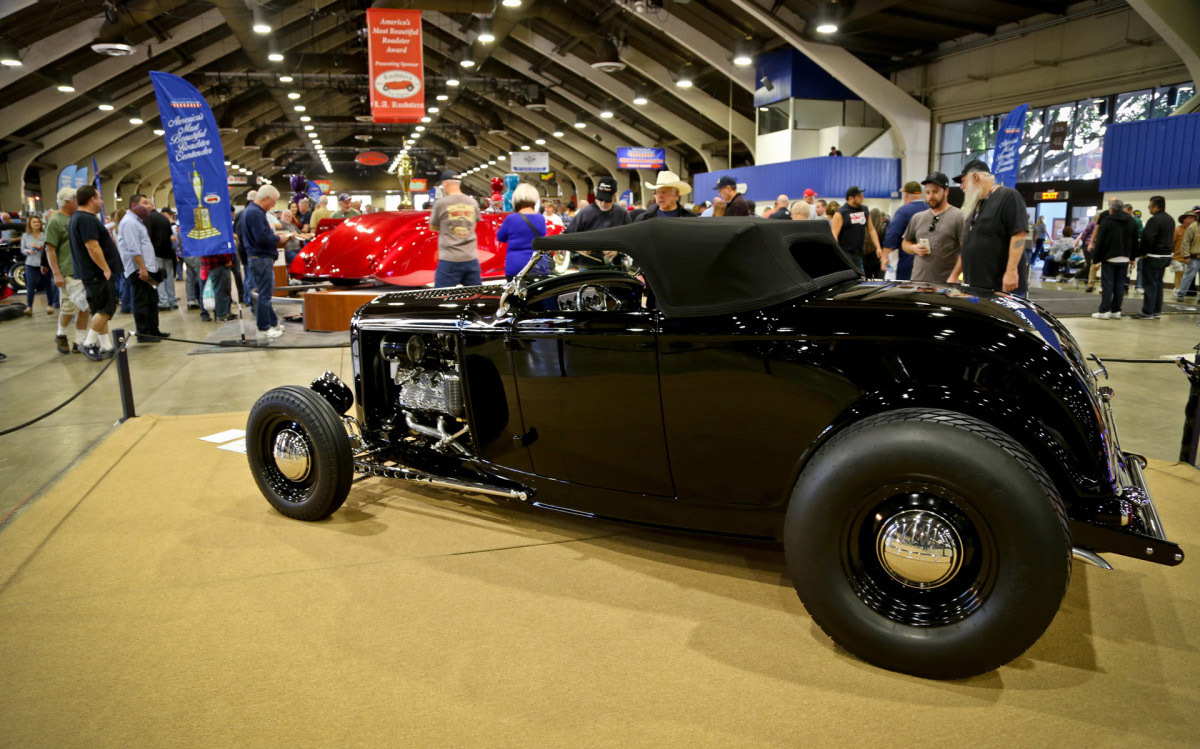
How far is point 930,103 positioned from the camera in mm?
19141

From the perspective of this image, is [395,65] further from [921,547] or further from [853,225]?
[921,547]

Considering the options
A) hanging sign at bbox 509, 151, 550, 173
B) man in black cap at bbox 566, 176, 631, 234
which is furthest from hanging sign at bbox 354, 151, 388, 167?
man in black cap at bbox 566, 176, 631, 234

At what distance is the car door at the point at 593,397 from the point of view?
8.57 feet

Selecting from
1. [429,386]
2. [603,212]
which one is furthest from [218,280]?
→ [429,386]

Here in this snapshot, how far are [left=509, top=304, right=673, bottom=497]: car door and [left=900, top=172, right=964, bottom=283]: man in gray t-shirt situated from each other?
A: 13.4ft

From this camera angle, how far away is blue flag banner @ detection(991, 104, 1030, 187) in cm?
1124

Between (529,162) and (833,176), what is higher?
(529,162)

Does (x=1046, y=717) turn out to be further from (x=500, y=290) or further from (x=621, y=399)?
(x=500, y=290)

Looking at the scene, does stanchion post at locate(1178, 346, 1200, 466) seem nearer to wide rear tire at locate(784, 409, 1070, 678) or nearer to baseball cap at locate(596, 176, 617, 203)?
wide rear tire at locate(784, 409, 1070, 678)

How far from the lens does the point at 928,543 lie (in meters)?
2.04

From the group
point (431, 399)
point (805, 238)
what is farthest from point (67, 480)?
point (805, 238)

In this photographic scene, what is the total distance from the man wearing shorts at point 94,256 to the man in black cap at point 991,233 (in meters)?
7.57

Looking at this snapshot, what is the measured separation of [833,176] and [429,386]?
661 inches

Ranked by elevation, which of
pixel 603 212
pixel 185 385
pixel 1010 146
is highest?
pixel 1010 146
